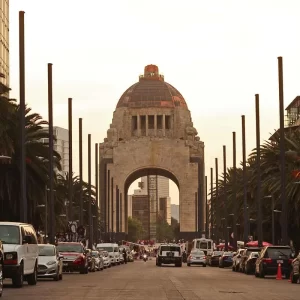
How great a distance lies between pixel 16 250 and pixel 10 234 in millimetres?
1040

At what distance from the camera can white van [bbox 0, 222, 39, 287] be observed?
109 ft

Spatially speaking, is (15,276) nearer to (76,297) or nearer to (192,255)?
(76,297)

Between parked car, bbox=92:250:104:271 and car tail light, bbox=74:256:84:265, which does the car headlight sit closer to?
car tail light, bbox=74:256:84:265

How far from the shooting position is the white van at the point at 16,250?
33.1m

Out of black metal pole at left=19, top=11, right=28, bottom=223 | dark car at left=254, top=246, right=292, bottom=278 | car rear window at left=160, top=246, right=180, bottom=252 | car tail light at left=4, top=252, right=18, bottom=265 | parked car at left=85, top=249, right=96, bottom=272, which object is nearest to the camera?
car tail light at left=4, top=252, right=18, bottom=265

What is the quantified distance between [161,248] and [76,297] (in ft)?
202

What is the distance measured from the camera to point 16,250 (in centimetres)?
3328

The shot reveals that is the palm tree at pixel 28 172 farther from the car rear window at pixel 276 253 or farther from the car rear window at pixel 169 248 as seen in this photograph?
the car rear window at pixel 169 248

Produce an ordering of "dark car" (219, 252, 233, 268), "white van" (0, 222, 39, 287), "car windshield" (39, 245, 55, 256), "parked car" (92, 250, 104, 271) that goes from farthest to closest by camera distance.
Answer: "dark car" (219, 252, 233, 268) < "parked car" (92, 250, 104, 271) < "car windshield" (39, 245, 55, 256) < "white van" (0, 222, 39, 287)

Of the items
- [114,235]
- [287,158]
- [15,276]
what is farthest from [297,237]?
[114,235]

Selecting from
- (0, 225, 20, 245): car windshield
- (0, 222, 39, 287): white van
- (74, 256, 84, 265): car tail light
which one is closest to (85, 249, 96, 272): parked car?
(74, 256, 84, 265): car tail light

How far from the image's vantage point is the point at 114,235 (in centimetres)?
19500

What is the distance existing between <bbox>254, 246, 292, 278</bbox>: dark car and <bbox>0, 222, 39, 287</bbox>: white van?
1785 centimetres

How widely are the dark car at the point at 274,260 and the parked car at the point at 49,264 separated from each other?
11696 mm
